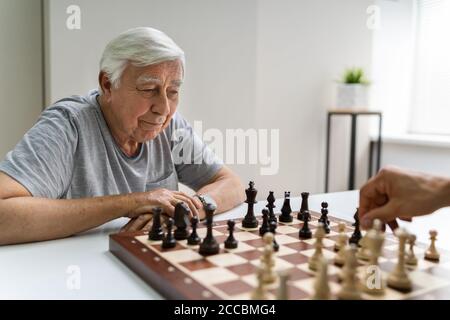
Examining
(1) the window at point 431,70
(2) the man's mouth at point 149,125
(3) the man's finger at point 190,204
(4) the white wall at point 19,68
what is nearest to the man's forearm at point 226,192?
(3) the man's finger at point 190,204

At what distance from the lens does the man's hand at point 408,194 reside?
41.8 inches

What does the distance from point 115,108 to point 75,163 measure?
26 cm

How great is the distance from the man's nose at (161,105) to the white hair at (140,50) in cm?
14

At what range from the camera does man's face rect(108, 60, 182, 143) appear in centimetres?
165

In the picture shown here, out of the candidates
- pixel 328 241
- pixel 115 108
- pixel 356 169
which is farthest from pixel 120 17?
pixel 356 169

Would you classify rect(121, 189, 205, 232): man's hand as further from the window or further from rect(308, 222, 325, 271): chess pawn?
the window

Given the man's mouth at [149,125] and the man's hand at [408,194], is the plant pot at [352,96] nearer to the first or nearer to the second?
the man's mouth at [149,125]

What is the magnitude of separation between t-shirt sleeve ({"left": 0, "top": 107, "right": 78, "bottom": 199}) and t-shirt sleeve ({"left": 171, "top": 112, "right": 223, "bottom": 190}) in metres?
0.53

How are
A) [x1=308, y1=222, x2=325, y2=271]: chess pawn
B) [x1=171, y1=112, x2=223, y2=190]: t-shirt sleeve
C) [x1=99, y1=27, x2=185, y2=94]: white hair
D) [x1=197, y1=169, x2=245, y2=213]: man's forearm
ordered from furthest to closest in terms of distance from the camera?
1. [x1=171, y1=112, x2=223, y2=190]: t-shirt sleeve
2. [x1=197, y1=169, x2=245, y2=213]: man's forearm
3. [x1=99, y1=27, x2=185, y2=94]: white hair
4. [x1=308, y1=222, x2=325, y2=271]: chess pawn

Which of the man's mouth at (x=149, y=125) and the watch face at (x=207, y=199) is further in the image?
the man's mouth at (x=149, y=125)

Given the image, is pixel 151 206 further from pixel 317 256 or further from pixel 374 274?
pixel 374 274

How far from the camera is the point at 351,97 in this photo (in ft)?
13.7

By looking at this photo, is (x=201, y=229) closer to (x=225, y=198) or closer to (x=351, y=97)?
(x=225, y=198)

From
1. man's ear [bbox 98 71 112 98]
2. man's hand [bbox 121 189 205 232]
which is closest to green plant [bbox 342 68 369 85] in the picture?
man's ear [bbox 98 71 112 98]
